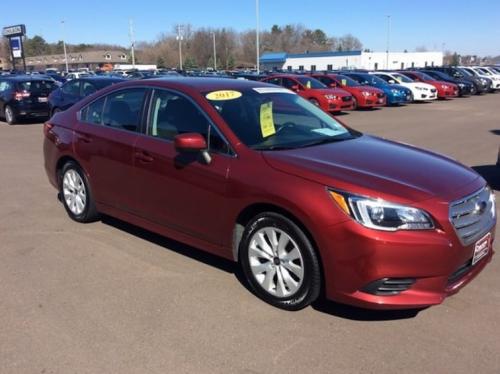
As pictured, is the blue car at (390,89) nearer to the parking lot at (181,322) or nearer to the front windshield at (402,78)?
the front windshield at (402,78)

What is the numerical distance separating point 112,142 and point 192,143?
141 cm

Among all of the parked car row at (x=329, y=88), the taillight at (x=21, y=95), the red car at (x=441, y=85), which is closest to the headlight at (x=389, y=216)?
the parked car row at (x=329, y=88)

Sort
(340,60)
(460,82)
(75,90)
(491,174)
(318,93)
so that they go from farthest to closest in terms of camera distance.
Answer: (340,60) → (460,82) → (318,93) → (75,90) → (491,174)

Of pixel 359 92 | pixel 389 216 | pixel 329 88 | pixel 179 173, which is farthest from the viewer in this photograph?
pixel 359 92

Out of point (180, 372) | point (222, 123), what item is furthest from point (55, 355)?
point (222, 123)

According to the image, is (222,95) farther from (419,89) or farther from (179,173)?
(419,89)

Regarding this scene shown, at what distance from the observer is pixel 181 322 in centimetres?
366

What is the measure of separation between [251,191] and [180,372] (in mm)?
1373

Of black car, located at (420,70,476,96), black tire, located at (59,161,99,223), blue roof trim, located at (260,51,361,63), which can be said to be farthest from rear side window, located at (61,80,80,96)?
blue roof trim, located at (260,51,361,63)

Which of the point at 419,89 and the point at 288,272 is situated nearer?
the point at 288,272

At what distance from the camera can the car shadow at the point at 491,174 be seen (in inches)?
312

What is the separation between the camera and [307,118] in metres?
4.87

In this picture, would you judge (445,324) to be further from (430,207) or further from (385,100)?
(385,100)

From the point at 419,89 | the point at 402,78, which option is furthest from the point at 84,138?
the point at 402,78
